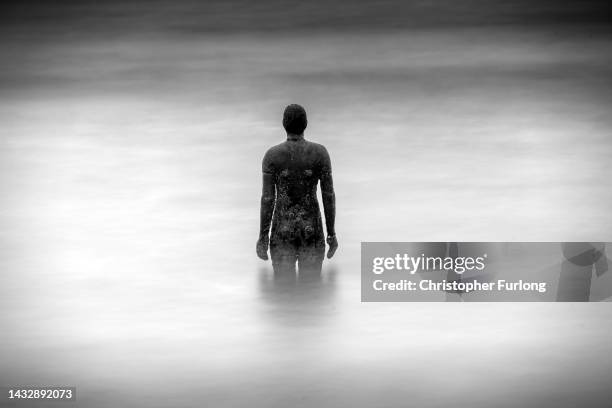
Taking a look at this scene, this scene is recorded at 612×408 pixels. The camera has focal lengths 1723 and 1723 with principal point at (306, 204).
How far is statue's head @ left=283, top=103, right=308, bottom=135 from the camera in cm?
→ 1370

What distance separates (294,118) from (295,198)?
649 millimetres

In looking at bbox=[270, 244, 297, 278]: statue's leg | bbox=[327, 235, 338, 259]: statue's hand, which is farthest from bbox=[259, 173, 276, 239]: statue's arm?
bbox=[327, 235, 338, 259]: statue's hand

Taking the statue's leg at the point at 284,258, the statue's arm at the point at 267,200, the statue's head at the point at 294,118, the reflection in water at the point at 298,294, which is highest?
the statue's head at the point at 294,118

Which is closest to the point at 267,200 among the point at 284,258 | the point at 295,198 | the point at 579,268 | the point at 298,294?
the point at 295,198

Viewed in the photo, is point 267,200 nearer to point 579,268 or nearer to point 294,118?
point 294,118

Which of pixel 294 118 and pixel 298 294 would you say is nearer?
pixel 298 294

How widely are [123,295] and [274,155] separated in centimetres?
164

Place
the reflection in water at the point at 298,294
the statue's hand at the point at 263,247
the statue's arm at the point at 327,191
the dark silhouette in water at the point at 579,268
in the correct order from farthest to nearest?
the statue's hand at the point at 263,247, the statue's arm at the point at 327,191, the dark silhouette in water at the point at 579,268, the reflection in water at the point at 298,294

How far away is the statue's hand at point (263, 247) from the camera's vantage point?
13.9 m

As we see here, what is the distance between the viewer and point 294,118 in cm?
1372

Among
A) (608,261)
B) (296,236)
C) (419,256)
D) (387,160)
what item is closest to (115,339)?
(296,236)

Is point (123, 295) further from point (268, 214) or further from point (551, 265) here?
point (551, 265)

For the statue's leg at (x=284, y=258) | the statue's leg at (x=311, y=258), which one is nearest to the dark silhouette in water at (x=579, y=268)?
the statue's leg at (x=311, y=258)

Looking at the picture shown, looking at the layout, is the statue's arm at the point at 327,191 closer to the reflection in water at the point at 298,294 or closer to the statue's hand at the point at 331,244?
the statue's hand at the point at 331,244
